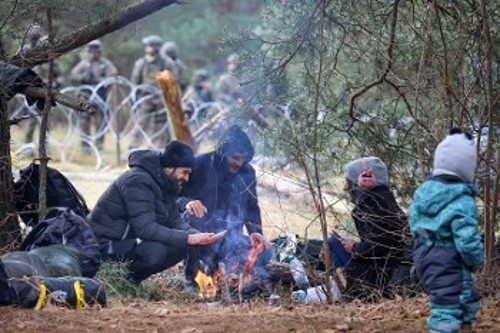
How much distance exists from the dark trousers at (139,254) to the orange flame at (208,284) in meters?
0.40

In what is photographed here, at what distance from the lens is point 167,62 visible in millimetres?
23812

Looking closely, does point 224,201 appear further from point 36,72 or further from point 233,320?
point 233,320

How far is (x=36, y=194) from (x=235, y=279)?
6.95ft

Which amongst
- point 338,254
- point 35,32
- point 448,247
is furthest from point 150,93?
point 448,247

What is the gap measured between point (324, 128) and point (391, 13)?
4.56 feet

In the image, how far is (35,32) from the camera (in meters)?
10.6

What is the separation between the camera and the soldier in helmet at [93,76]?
75.4 ft

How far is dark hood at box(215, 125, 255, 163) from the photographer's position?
10109mm

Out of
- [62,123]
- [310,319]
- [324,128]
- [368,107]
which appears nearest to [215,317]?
[310,319]

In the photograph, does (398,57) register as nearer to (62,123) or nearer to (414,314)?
(414,314)

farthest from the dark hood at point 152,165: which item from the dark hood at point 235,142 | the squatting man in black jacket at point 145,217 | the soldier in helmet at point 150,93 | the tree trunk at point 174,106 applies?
the soldier in helmet at point 150,93

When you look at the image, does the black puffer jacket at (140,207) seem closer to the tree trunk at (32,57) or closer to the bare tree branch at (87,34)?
the tree trunk at (32,57)

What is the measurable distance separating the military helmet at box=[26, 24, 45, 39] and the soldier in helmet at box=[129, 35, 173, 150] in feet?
39.7

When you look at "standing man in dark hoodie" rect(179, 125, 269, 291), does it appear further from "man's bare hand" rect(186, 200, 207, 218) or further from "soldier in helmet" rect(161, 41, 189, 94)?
"soldier in helmet" rect(161, 41, 189, 94)
